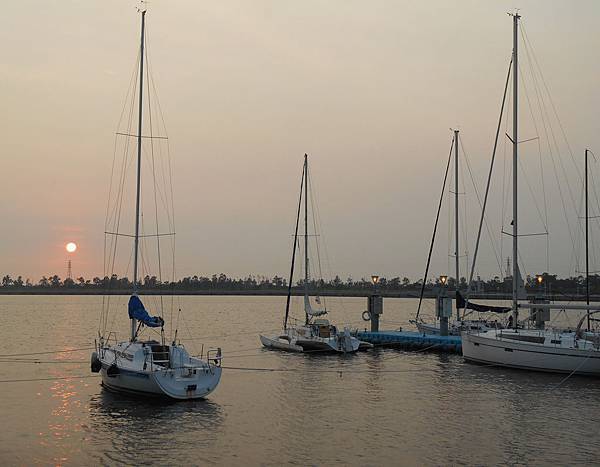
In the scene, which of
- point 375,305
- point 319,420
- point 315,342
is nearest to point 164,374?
point 319,420

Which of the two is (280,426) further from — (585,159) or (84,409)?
(585,159)

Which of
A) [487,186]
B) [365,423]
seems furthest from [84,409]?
[487,186]

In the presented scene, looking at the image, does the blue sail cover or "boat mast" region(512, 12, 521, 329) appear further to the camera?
"boat mast" region(512, 12, 521, 329)

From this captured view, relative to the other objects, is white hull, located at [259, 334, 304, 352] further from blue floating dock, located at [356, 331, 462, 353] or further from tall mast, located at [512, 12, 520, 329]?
tall mast, located at [512, 12, 520, 329]

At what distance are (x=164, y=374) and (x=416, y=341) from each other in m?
28.7

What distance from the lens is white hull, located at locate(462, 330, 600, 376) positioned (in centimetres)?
3706

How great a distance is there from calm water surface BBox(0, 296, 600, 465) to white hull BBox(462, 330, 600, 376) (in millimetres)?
592

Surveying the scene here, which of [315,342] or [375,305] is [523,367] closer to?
[315,342]

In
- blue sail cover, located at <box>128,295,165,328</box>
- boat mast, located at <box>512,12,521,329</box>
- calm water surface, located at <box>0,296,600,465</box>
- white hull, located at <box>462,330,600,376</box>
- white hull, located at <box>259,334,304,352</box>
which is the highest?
boat mast, located at <box>512,12,521,329</box>

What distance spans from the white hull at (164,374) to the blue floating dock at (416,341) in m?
25.4

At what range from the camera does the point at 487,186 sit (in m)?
50.8

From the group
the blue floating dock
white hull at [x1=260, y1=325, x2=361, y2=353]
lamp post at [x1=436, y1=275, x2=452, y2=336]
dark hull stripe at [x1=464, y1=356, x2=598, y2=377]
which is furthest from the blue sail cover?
lamp post at [x1=436, y1=275, x2=452, y2=336]

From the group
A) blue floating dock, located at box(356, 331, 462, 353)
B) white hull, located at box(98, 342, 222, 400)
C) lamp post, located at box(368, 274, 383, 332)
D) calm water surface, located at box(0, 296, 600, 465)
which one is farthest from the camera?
lamp post, located at box(368, 274, 383, 332)

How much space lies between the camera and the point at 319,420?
2711cm
